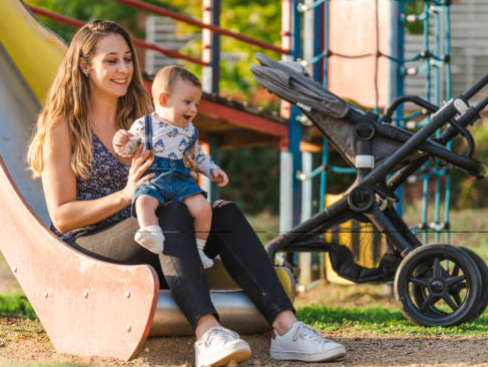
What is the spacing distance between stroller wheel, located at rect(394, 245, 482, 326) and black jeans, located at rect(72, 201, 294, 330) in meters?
0.78

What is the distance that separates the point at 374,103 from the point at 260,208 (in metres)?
6.15

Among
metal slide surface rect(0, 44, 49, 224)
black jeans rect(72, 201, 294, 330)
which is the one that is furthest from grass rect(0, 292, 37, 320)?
black jeans rect(72, 201, 294, 330)

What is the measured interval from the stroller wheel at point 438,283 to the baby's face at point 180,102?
1081 mm

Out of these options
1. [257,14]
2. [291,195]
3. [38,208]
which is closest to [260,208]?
[257,14]

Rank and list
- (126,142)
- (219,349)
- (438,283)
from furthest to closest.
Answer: (438,283) → (126,142) → (219,349)

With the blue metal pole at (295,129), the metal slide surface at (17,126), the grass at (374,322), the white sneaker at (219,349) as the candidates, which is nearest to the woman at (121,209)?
the white sneaker at (219,349)

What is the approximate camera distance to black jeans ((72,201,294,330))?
259 cm

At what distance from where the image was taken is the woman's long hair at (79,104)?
2916 mm

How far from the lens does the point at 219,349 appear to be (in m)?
2.46

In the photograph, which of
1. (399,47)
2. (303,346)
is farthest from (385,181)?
(399,47)

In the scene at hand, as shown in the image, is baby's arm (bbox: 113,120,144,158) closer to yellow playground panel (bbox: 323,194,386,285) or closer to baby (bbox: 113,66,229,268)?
baby (bbox: 113,66,229,268)

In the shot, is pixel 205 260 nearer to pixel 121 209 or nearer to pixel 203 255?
pixel 203 255

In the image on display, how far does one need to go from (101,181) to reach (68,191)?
0.49 feet

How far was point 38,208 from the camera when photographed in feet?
10.7
